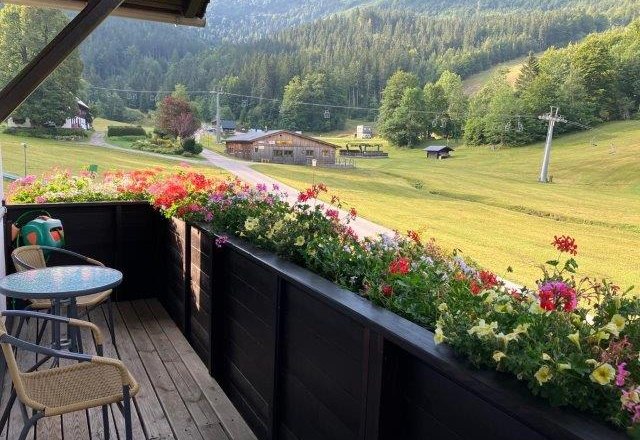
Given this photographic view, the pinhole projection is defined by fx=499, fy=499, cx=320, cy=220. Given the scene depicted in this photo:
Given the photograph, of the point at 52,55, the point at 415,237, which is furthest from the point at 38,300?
the point at 415,237

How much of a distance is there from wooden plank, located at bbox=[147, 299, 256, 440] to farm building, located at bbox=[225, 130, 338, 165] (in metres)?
5.49

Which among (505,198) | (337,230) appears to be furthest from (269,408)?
(505,198)

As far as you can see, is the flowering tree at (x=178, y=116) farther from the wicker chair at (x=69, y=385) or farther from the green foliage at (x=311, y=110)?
the wicker chair at (x=69, y=385)

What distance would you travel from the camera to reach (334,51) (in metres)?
12.1

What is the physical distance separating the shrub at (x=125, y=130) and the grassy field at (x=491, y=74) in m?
8.03

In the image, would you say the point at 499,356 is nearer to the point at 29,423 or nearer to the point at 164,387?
the point at 29,423

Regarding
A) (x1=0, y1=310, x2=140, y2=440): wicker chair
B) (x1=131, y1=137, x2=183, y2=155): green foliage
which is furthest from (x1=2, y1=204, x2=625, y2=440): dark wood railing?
(x1=131, y1=137, x2=183, y2=155): green foliage

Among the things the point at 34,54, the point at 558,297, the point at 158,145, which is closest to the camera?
the point at 558,297

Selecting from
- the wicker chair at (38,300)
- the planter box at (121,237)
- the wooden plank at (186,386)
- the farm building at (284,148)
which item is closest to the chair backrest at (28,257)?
the wicker chair at (38,300)

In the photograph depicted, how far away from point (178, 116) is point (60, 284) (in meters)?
10.3

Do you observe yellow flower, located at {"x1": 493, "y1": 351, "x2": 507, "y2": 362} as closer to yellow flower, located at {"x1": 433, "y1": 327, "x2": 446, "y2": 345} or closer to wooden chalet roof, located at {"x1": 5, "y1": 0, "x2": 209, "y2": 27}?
yellow flower, located at {"x1": 433, "y1": 327, "x2": 446, "y2": 345}

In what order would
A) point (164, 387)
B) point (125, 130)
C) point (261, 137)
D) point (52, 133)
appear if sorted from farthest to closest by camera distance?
point (125, 130), point (52, 133), point (261, 137), point (164, 387)

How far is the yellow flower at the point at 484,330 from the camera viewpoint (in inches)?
39.8

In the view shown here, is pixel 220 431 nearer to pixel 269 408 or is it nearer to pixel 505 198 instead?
pixel 269 408
